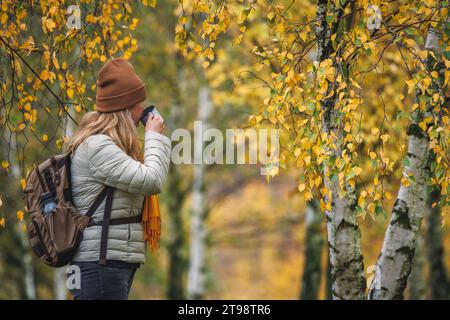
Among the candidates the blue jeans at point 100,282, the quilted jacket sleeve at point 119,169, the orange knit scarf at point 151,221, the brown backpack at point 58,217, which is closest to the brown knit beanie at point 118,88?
the quilted jacket sleeve at point 119,169

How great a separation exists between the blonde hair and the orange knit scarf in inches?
11.1

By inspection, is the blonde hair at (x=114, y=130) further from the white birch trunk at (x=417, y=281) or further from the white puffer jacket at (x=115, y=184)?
the white birch trunk at (x=417, y=281)

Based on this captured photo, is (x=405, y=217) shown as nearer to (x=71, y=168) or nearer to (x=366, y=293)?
A: (x=366, y=293)

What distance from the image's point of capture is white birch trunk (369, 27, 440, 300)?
16.6 feet

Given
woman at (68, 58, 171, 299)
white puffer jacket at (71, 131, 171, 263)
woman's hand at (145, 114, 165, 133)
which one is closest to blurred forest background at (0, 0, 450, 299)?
woman's hand at (145, 114, 165, 133)

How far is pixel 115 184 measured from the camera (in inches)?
146

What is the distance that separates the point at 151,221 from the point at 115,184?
331 millimetres

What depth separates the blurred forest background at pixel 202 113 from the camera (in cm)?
464

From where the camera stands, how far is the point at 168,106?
13.3 metres

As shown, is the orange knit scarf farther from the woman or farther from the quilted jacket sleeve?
the quilted jacket sleeve

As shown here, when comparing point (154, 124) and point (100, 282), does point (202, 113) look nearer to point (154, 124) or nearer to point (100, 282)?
point (154, 124)

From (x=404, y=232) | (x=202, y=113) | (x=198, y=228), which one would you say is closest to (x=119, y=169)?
(x=404, y=232)
